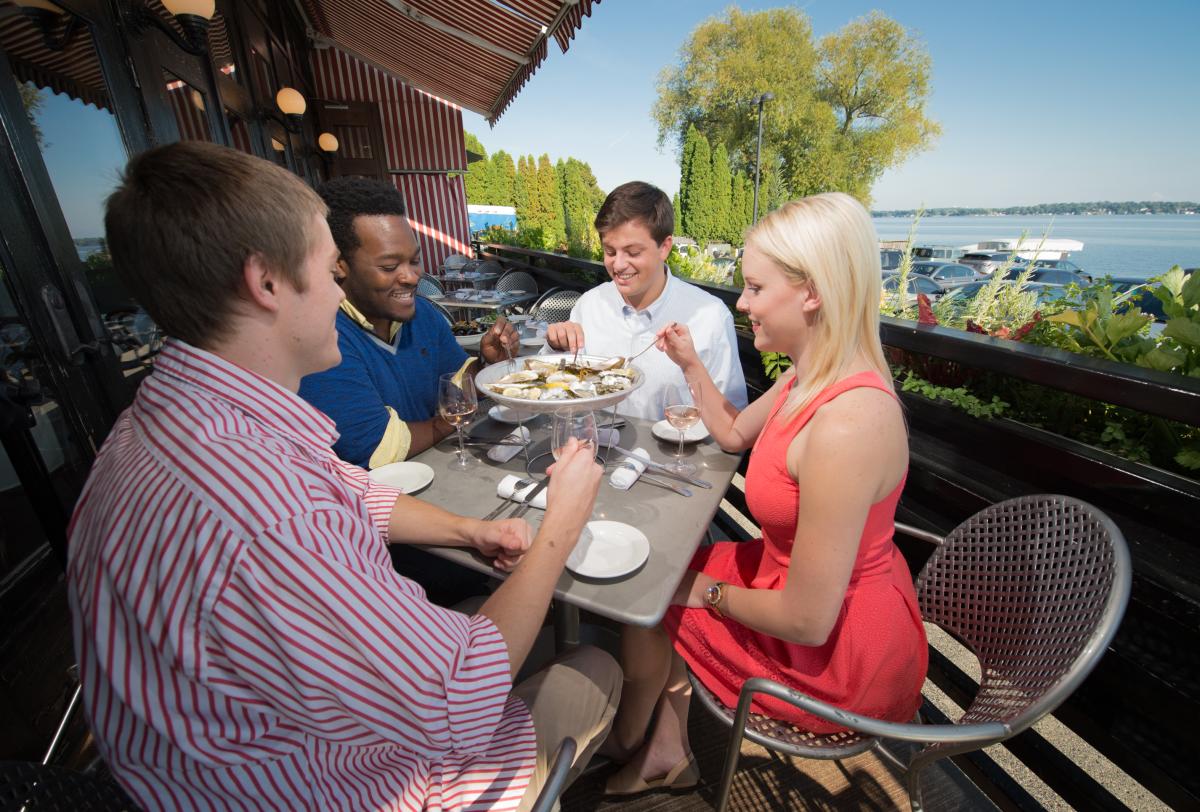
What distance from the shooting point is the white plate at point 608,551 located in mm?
1181

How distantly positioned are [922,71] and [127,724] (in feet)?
128

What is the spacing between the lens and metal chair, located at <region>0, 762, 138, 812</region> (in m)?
0.74

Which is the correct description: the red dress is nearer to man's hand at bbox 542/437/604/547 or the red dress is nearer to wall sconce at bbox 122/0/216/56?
man's hand at bbox 542/437/604/547

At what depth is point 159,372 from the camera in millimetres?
814

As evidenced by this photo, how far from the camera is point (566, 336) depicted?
2.43 meters

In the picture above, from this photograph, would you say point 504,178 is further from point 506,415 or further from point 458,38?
point 506,415

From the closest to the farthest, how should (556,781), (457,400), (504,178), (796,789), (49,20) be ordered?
(556,781)
(457,400)
(796,789)
(49,20)
(504,178)

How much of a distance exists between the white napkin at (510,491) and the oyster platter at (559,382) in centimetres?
23

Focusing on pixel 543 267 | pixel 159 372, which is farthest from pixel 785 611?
pixel 543 267

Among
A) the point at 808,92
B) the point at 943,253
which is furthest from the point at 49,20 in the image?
the point at 808,92

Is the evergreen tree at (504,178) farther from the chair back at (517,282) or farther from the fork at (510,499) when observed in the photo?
the fork at (510,499)

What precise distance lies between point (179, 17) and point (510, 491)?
390cm

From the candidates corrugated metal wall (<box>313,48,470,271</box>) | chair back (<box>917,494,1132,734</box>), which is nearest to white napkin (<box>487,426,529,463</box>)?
chair back (<box>917,494,1132,734</box>)

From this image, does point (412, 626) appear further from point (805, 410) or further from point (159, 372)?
point (805, 410)
